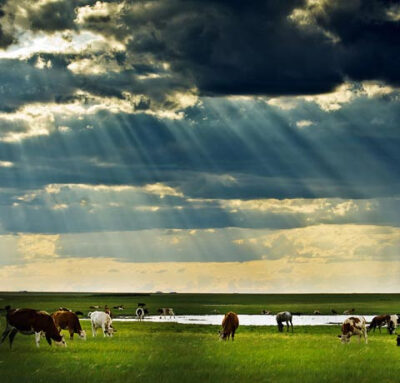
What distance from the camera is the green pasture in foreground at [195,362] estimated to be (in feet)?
78.6

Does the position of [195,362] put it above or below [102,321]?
below

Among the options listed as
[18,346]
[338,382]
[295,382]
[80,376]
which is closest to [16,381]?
[80,376]

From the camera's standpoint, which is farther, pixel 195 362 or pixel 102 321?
pixel 102 321

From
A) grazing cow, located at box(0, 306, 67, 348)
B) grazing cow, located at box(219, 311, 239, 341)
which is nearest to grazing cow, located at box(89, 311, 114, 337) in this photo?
grazing cow, located at box(219, 311, 239, 341)

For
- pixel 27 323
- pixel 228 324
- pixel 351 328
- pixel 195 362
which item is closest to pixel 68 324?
pixel 27 323

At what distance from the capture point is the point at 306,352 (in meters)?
34.4

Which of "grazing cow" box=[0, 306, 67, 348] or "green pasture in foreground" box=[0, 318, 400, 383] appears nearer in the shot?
"green pasture in foreground" box=[0, 318, 400, 383]

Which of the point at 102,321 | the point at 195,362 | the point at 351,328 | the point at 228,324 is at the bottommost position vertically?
the point at 195,362

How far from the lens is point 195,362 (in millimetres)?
28562

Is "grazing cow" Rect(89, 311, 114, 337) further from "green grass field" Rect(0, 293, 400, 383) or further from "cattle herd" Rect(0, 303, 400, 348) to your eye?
"green grass field" Rect(0, 293, 400, 383)

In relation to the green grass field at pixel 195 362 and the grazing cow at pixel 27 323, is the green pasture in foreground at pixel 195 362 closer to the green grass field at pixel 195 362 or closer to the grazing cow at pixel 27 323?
the green grass field at pixel 195 362

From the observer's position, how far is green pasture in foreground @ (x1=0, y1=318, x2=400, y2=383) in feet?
78.6

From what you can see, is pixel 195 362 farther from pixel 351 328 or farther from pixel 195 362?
pixel 351 328

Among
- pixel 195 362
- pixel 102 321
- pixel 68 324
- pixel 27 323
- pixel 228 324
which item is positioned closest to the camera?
pixel 195 362
